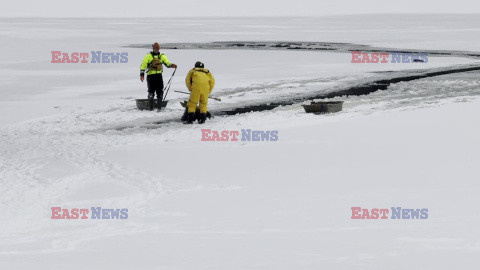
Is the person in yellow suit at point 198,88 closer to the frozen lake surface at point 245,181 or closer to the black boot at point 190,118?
the black boot at point 190,118

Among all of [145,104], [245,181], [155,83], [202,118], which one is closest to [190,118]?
[202,118]

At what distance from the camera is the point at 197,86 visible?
14141 millimetres

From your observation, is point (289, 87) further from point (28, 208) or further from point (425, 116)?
point (28, 208)

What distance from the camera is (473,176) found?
32.0ft

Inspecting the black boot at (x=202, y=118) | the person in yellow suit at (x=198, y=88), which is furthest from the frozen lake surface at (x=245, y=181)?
the person in yellow suit at (x=198, y=88)

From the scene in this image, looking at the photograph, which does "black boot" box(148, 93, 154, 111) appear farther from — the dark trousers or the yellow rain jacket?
the yellow rain jacket

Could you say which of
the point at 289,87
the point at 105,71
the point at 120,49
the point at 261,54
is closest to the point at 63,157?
the point at 289,87

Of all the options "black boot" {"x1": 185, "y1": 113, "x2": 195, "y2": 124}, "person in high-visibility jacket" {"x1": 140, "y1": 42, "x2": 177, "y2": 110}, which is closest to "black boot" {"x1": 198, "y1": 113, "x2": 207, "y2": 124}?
"black boot" {"x1": 185, "y1": 113, "x2": 195, "y2": 124}

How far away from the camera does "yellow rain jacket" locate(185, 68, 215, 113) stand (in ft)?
46.5

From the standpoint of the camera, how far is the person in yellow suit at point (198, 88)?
14180mm

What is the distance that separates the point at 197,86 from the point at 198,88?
0.04m

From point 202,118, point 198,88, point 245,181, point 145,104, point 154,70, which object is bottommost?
point 245,181

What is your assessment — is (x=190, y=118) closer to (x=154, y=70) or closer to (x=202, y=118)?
(x=202, y=118)

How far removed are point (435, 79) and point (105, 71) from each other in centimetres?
1019
